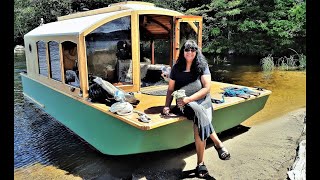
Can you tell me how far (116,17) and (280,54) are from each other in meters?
13.3

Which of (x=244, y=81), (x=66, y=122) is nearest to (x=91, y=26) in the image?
(x=66, y=122)

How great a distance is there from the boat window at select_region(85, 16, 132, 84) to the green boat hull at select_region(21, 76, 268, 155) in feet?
2.98

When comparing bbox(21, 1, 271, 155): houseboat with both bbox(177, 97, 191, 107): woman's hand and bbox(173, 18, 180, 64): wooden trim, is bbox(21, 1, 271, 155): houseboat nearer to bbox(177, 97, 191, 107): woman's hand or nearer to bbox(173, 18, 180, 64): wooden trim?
bbox(173, 18, 180, 64): wooden trim

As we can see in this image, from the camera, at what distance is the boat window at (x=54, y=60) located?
238 inches

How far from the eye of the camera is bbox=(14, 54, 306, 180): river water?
4.84 meters

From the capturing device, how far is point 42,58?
7.09 m

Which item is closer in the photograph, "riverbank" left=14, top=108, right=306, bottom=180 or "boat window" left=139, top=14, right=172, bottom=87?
"riverbank" left=14, top=108, right=306, bottom=180

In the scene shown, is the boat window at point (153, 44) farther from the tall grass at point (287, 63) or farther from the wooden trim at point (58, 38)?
the tall grass at point (287, 63)

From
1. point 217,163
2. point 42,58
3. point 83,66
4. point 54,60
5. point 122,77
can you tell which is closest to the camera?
point 217,163

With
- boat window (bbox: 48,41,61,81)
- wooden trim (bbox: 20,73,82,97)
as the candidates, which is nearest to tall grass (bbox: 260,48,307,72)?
wooden trim (bbox: 20,73,82,97)

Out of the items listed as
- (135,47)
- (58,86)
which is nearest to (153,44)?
(135,47)

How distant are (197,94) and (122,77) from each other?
2.49 meters

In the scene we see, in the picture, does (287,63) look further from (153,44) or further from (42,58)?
(42,58)

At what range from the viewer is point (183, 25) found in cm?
630
